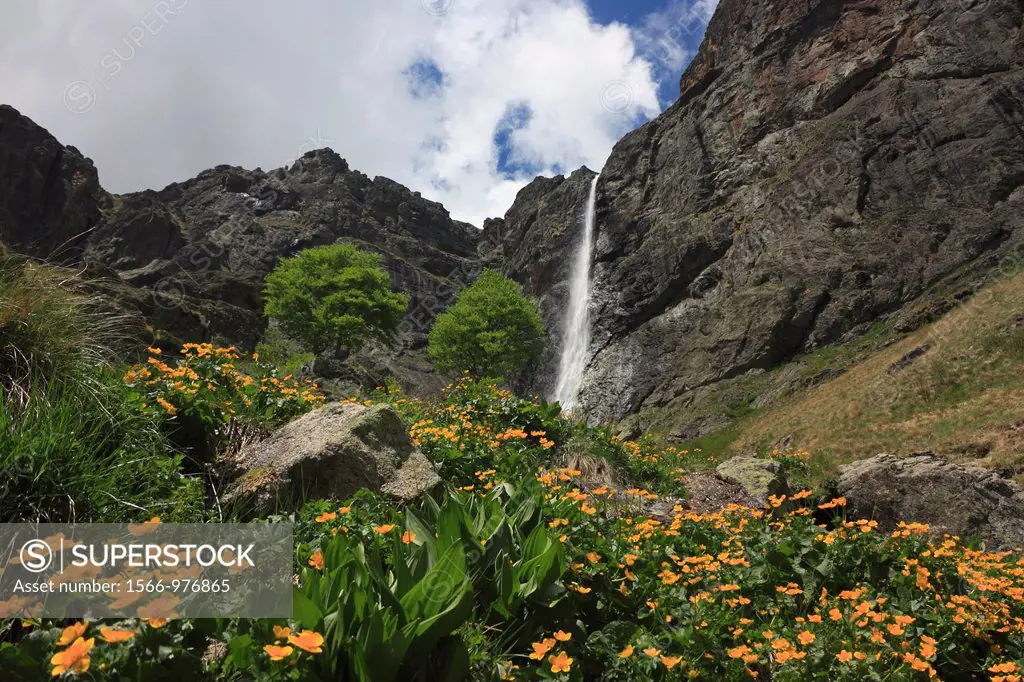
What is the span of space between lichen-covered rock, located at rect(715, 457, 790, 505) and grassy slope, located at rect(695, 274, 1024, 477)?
8.48 m

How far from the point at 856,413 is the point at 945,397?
8.78ft

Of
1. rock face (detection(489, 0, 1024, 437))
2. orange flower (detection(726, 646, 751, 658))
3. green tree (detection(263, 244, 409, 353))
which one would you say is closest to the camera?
orange flower (detection(726, 646, 751, 658))

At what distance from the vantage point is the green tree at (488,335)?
32.1m

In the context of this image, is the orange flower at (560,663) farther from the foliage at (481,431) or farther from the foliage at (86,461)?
the foliage at (481,431)

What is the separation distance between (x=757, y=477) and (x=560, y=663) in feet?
20.2

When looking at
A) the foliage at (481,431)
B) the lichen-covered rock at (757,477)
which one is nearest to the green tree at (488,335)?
the foliage at (481,431)

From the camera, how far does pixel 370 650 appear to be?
1935mm

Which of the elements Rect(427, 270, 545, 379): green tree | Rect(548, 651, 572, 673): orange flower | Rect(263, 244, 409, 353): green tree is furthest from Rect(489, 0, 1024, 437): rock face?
Rect(548, 651, 572, 673): orange flower

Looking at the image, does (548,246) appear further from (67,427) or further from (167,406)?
(67,427)

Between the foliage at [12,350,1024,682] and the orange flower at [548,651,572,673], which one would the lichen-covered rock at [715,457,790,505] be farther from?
the orange flower at [548,651,572,673]

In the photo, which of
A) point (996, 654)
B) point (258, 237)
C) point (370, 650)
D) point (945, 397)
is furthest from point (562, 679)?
point (258, 237)

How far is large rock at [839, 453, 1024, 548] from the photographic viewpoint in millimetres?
5867

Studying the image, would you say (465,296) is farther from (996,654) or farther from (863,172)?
(996,654)

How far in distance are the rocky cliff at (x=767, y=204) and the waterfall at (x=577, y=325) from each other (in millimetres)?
1201
